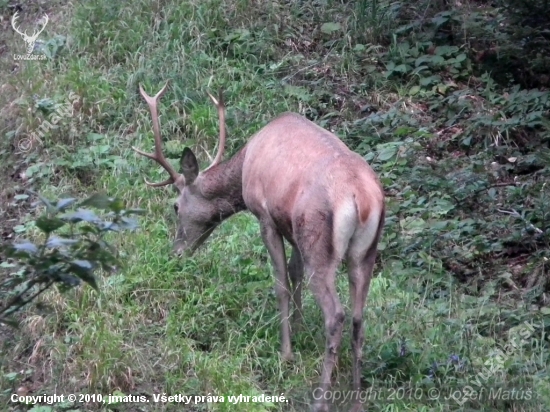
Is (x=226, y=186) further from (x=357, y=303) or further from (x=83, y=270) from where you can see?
(x=83, y=270)

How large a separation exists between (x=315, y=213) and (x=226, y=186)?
1911 millimetres

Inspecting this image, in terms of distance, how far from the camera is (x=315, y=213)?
5.73 metres

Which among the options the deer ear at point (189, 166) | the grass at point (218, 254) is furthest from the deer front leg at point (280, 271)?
the deer ear at point (189, 166)

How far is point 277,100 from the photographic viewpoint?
9.98 meters

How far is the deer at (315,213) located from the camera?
568 centimetres

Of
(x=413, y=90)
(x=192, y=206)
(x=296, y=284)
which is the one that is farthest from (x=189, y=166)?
(x=413, y=90)

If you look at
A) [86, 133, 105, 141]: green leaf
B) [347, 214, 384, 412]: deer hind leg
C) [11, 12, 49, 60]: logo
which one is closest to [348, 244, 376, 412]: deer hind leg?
[347, 214, 384, 412]: deer hind leg

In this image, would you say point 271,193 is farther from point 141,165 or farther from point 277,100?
point 277,100

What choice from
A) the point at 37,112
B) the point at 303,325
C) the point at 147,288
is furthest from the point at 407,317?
the point at 37,112

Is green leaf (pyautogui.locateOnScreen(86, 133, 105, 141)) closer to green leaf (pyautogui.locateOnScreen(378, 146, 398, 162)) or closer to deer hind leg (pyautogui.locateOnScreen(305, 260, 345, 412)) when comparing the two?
green leaf (pyautogui.locateOnScreen(378, 146, 398, 162))

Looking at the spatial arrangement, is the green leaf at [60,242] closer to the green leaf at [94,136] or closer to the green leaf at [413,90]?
the green leaf at [94,136]

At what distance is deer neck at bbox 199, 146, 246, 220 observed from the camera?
7.44 meters

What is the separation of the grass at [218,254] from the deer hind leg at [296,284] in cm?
11

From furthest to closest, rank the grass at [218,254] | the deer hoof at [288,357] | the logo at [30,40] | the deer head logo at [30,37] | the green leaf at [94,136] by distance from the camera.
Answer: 1. the deer head logo at [30,37]
2. the logo at [30,40]
3. the green leaf at [94,136]
4. the deer hoof at [288,357]
5. the grass at [218,254]
